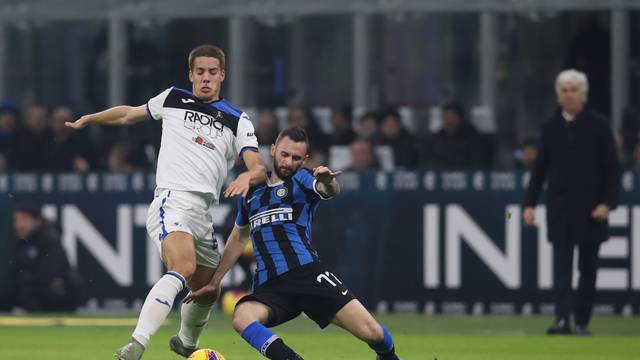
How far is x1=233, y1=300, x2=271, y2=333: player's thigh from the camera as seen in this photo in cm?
980

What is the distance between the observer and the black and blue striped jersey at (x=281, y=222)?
1004 cm

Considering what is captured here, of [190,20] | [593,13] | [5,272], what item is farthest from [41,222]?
[593,13]

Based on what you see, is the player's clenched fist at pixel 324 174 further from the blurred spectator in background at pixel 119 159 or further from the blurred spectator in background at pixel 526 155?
the blurred spectator in background at pixel 119 159

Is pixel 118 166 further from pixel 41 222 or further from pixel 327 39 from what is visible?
pixel 327 39

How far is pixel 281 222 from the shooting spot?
10109 millimetres

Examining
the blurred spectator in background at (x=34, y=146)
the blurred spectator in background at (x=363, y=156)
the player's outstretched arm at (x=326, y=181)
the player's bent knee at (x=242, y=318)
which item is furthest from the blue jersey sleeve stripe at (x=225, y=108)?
the blurred spectator in background at (x=34, y=146)

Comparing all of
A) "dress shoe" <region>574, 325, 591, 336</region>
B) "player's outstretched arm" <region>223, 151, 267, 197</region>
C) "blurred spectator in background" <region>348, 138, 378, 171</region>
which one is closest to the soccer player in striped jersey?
"player's outstretched arm" <region>223, 151, 267, 197</region>

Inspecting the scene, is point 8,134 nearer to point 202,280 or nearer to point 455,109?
point 455,109

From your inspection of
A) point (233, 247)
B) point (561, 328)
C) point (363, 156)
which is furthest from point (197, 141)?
point (363, 156)

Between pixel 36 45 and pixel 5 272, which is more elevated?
pixel 36 45

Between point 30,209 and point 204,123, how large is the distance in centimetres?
657

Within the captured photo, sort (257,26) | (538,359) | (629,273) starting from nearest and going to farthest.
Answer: (538,359)
(629,273)
(257,26)

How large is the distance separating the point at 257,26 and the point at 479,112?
116 inches

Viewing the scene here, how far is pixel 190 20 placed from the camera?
2062 centimetres
